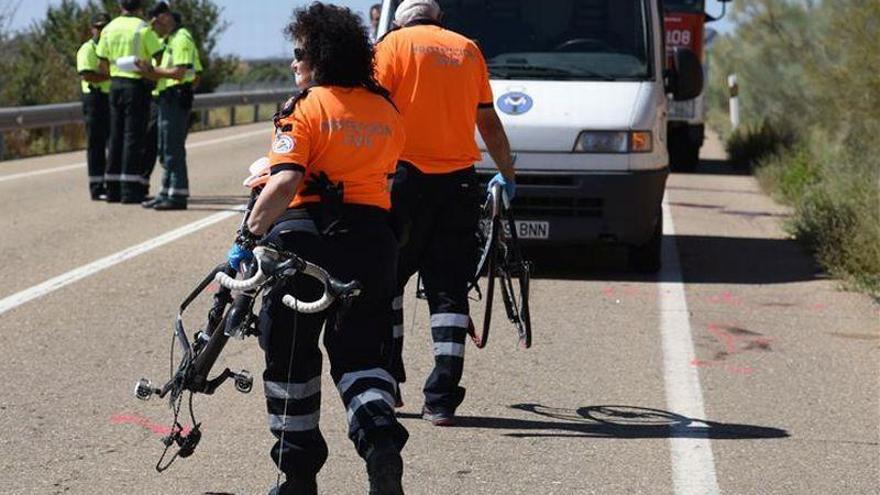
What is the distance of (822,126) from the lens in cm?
2212

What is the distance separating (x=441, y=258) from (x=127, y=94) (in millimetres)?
9748

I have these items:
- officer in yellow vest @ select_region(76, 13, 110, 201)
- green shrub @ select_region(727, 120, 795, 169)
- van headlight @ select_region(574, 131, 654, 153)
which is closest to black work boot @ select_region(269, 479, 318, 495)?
van headlight @ select_region(574, 131, 654, 153)

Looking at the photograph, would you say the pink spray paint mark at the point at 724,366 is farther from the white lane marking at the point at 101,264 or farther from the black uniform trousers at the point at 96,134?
the black uniform trousers at the point at 96,134

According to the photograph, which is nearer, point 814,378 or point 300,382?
point 300,382

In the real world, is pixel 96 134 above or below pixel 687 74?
below

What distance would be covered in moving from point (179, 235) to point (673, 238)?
4377mm

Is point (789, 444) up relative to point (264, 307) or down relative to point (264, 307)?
down

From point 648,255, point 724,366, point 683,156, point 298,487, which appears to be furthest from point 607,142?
point 683,156

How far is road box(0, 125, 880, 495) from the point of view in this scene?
7.02 m

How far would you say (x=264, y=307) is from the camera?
→ 19.7 feet

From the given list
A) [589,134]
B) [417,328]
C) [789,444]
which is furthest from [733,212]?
[789,444]

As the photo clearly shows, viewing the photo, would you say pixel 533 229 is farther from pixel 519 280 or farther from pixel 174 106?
pixel 174 106

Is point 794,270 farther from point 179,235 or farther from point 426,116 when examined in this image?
point 426,116

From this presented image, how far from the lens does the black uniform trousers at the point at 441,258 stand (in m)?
7.86
